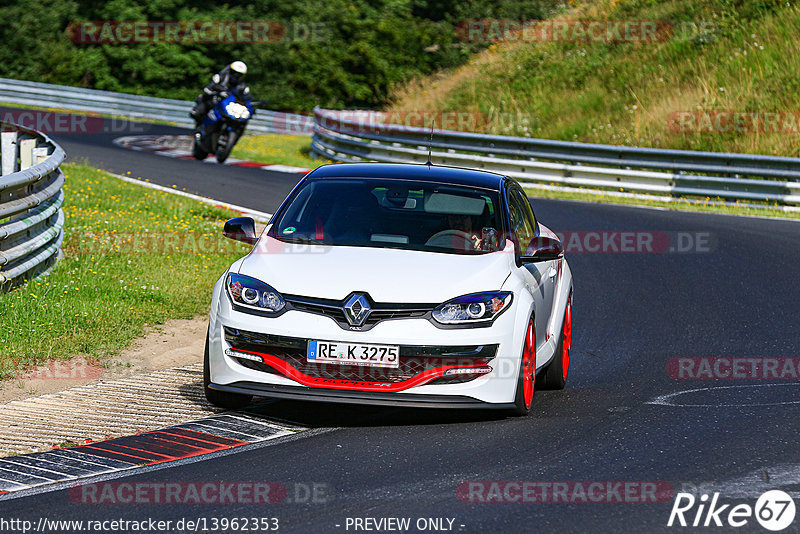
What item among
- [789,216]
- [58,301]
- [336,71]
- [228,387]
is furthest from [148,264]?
[336,71]

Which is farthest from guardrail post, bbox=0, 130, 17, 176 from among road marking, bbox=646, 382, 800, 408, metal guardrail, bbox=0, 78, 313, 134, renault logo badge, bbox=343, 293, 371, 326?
metal guardrail, bbox=0, 78, 313, 134

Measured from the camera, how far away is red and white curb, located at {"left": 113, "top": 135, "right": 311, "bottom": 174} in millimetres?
24922

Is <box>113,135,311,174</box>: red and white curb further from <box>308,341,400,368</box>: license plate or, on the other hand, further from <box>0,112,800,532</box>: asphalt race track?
<box>308,341,400,368</box>: license plate

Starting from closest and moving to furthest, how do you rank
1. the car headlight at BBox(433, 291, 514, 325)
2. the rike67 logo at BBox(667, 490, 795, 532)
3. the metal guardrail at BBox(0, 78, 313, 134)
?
the rike67 logo at BBox(667, 490, 795, 532)
the car headlight at BBox(433, 291, 514, 325)
the metal guardrail at BBox(0, 78, 313, 134)

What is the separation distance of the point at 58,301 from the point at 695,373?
5.33 meters

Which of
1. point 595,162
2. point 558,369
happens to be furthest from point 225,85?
point 558,369

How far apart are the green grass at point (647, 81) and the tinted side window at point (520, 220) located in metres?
16.4

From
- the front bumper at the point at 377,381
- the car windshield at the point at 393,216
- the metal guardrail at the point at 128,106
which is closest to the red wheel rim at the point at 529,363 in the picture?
the front bumper at the point at 377,381

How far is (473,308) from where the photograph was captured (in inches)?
269

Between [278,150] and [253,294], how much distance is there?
24480 millimetres

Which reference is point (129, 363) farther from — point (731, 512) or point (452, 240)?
point (731, 512)

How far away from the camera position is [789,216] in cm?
1973

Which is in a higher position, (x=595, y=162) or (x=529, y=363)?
(x=529, y=363)

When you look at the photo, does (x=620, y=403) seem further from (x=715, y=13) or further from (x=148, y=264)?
(x=715, y=13)
